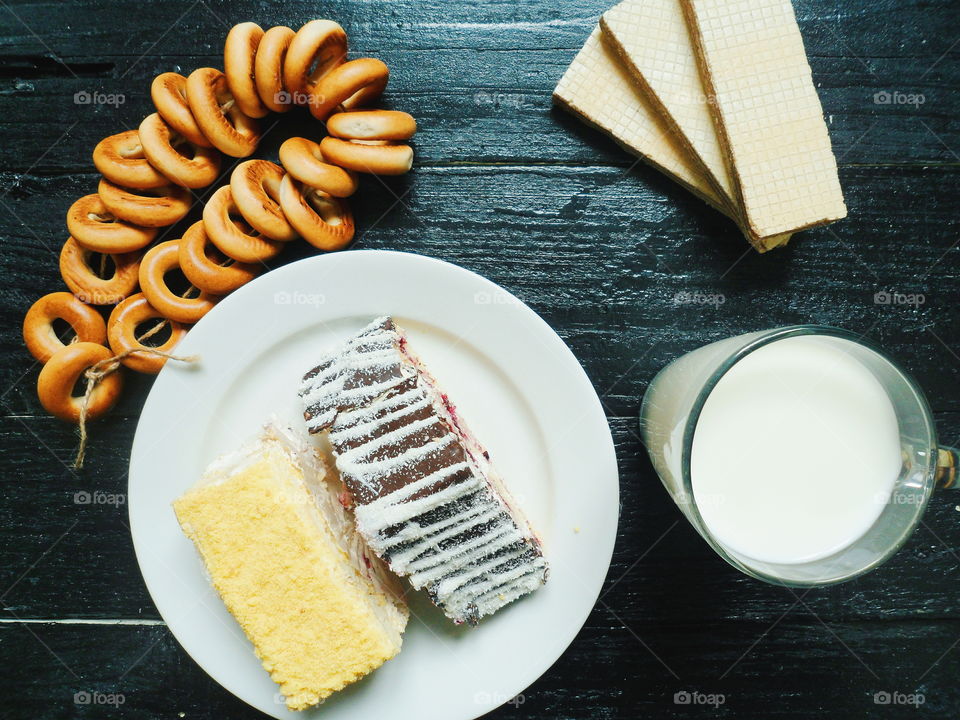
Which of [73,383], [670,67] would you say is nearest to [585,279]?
[670,67]

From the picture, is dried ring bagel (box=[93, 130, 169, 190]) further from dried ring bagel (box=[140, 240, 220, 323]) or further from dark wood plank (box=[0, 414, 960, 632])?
dark wood plank (box=[0, 414, 960, 632])

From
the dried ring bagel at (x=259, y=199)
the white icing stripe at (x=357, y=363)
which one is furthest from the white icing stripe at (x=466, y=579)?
the dried ring bagel at (x=259, y=199)

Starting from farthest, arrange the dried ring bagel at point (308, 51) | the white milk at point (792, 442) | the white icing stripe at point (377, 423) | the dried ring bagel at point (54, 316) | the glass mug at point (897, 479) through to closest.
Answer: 1. the dried ring bagel at point (54, 316)
2. the dried ring bagel at point (308, 51)
3. the white icing stripe at point (377, 423)
4. the white milk at point (792, 442)
5. the glass mug at point (897, 479)

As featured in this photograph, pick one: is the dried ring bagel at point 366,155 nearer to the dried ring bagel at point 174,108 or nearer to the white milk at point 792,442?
the dried ring bagel at point 174,108

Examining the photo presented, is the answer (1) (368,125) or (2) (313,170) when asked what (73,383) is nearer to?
(2) (313,170)

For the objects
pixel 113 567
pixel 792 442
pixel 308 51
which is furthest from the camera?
pixel 113 567

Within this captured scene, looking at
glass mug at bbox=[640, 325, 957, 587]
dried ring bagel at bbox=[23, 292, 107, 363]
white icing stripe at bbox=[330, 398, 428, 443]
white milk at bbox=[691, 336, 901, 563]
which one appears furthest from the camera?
dried ring bagel at bbox=[23, 292, 107, 363]

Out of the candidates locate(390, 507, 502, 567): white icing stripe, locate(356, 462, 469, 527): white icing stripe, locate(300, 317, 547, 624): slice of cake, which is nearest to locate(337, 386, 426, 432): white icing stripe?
locate(300, 317, 547, 624): slice of cake
